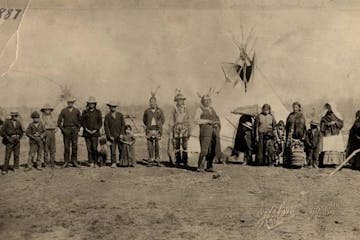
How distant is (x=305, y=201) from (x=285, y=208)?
207 millimetres

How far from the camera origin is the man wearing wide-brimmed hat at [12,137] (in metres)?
5.58

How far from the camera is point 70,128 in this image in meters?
5.85

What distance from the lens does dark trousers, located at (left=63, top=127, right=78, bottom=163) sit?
5.78 m

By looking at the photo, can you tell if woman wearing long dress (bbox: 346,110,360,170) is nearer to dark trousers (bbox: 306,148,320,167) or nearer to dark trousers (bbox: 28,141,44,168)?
dark trousers (bbox: 306,148,320,167)

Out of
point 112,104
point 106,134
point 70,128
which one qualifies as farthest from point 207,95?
point 70,128

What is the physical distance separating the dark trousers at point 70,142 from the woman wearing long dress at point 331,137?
2.41 meters

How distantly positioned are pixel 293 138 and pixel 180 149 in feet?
3.77

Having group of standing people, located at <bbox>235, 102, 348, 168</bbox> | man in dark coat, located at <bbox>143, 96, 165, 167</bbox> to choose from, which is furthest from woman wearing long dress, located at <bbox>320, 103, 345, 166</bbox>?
man in dark coat, located at <bbox>143, 96, 165, 167</bbox>

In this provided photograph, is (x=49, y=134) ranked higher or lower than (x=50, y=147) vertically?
higher

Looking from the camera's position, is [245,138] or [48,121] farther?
[245,138]

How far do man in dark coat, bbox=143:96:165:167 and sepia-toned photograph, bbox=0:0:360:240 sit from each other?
1cm

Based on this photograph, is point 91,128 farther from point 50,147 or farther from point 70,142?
point 50,147

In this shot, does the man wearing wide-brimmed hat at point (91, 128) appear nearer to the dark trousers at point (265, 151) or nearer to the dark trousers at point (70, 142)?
the dark trousers at point (70, 142)

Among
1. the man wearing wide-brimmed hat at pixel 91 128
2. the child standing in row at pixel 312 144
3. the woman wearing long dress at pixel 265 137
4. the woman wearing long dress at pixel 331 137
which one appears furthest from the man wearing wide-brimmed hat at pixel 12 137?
the woman wearing long dress at pixel 331 137
